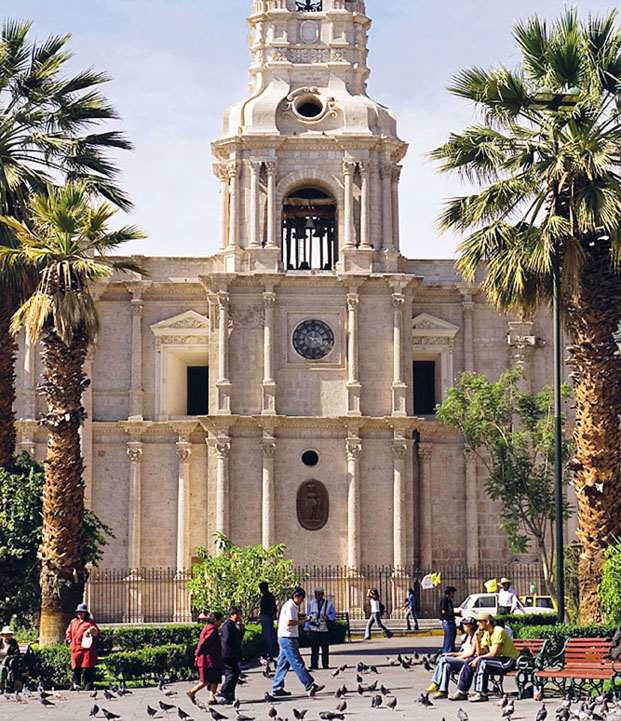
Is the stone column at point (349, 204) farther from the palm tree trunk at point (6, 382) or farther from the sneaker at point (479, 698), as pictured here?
the sneaker at point (479, 698)

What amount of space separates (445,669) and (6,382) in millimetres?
11537

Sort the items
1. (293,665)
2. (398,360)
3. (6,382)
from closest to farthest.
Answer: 1. (293,665)
2. (6,382)
3. (398,360)

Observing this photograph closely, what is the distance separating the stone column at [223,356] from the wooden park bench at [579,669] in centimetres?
2183

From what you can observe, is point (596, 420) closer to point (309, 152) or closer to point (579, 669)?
point (579, 669)

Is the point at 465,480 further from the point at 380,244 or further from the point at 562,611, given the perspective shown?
the point at 562,611

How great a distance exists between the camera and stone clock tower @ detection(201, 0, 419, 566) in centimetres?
4244

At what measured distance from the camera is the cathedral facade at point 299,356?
4253cm

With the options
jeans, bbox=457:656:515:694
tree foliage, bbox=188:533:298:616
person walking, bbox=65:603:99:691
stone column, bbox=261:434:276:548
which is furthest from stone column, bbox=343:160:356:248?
jeans, bbox=457:656:515:694

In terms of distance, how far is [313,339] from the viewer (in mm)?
43250

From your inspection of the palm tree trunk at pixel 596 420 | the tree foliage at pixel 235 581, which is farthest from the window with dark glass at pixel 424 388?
the palm tree trunk at pixel 596 420

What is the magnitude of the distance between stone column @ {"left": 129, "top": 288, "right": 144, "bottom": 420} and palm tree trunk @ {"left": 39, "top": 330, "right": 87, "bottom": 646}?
1747 cm

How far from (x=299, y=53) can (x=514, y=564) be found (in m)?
16.9

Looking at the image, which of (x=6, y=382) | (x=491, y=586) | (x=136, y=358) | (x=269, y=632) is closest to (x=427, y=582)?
(x=491, y=586)

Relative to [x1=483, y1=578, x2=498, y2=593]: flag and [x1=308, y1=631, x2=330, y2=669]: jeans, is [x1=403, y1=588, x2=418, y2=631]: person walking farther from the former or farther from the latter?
[x1=308, y1=631, x2=330, y2=669]: jeans
